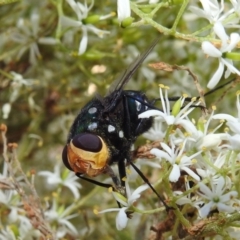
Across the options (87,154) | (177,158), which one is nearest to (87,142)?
(87,154)

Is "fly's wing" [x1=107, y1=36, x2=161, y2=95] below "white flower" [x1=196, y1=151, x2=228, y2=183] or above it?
above

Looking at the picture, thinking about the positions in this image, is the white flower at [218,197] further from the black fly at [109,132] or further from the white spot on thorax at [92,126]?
the white spot on thorax at [92,126]

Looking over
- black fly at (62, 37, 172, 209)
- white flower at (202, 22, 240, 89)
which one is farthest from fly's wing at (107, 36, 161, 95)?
white flower at (202, 22, 240, 89)

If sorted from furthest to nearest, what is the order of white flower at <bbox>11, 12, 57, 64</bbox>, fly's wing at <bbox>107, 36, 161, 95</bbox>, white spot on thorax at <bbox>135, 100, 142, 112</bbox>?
white flower at <bbox>11, 12, 57, 64</bbox>, white spot on thorax at <bbox>135, 100, 142, 112</bbox>, fly's wing at <bbox>107, 36, 161, 95</bbox>

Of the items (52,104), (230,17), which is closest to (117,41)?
(52,104)

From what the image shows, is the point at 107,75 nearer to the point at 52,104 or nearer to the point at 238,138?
the point at 52,104

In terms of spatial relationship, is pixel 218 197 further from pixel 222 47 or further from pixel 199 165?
pixel 222 47

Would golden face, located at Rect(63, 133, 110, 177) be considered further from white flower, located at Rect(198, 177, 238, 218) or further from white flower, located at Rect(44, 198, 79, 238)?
white flower, located at Rect(44, 198, 79, 238)
